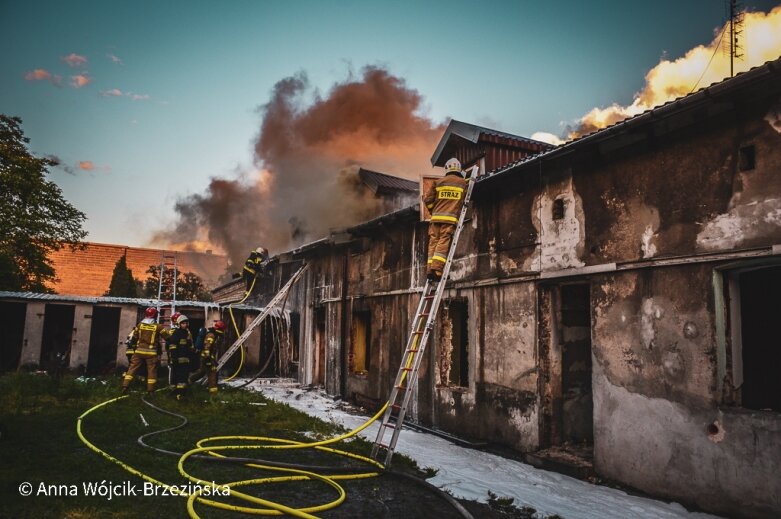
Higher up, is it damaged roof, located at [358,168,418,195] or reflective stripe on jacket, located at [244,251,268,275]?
damaged roof, located at [358,168,418,195]

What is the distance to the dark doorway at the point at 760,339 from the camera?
15.4 ft

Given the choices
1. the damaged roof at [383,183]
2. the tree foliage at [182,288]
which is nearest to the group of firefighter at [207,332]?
the damaged roof at [383,183]

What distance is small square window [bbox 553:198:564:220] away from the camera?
6.66 metres

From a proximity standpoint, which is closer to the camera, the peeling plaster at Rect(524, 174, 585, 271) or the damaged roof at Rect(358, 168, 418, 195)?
the peeling plaster at Rect(524, 174, 585, 271)

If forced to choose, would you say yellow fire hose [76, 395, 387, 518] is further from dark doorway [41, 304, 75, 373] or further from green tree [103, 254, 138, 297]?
green tree [103, 254, 138, 297]

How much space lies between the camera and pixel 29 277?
68.3 feet

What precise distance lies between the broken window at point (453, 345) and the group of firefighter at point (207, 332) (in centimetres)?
158

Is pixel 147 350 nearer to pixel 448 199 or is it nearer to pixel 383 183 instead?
pixel 448 199

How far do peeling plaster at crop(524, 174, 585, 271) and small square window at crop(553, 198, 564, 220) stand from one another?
0.13 ft

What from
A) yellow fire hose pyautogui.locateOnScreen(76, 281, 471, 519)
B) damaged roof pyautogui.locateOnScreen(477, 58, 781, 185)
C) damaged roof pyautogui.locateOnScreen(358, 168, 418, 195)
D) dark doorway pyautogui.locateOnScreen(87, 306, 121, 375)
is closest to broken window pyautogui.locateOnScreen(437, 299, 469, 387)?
yellow fire hose pyautogui.locateOnScreen(76, 281, 471, 519)

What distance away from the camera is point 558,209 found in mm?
6723

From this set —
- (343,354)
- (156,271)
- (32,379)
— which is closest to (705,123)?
(343,354)

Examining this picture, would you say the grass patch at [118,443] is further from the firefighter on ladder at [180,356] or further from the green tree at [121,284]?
the green tree at [121,284]

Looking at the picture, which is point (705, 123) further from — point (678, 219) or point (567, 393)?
point (567, 393)
